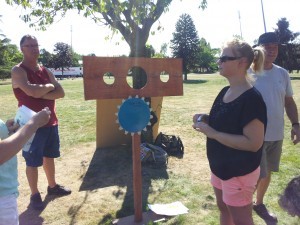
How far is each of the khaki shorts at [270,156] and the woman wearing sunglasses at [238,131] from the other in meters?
0.98

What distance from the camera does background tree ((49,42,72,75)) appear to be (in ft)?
190

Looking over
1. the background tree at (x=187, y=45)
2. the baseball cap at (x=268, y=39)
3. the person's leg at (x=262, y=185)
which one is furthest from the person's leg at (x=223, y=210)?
the background tree at (x=187, y=45)

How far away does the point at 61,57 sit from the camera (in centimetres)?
5850

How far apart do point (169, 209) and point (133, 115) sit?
1.22 metres

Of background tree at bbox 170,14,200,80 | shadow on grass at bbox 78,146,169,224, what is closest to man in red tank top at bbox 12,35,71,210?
shadow on grass at bbox 78,146,169,224

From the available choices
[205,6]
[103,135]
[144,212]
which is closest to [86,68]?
[144,212]

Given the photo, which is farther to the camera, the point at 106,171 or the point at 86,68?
the point at 106,171

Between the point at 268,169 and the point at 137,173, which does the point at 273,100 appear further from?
the point at 137,173

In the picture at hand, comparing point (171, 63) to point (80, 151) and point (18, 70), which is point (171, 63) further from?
point (80, 151)

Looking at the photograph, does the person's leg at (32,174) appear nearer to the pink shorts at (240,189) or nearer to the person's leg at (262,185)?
the pink shorts at (240,189)

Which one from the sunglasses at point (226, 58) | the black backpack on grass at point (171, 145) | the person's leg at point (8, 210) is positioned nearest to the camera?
the person's leg at point (8, 210)

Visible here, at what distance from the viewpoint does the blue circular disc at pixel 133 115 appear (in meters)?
3.06

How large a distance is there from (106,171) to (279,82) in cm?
297

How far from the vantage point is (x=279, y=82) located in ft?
9.98
